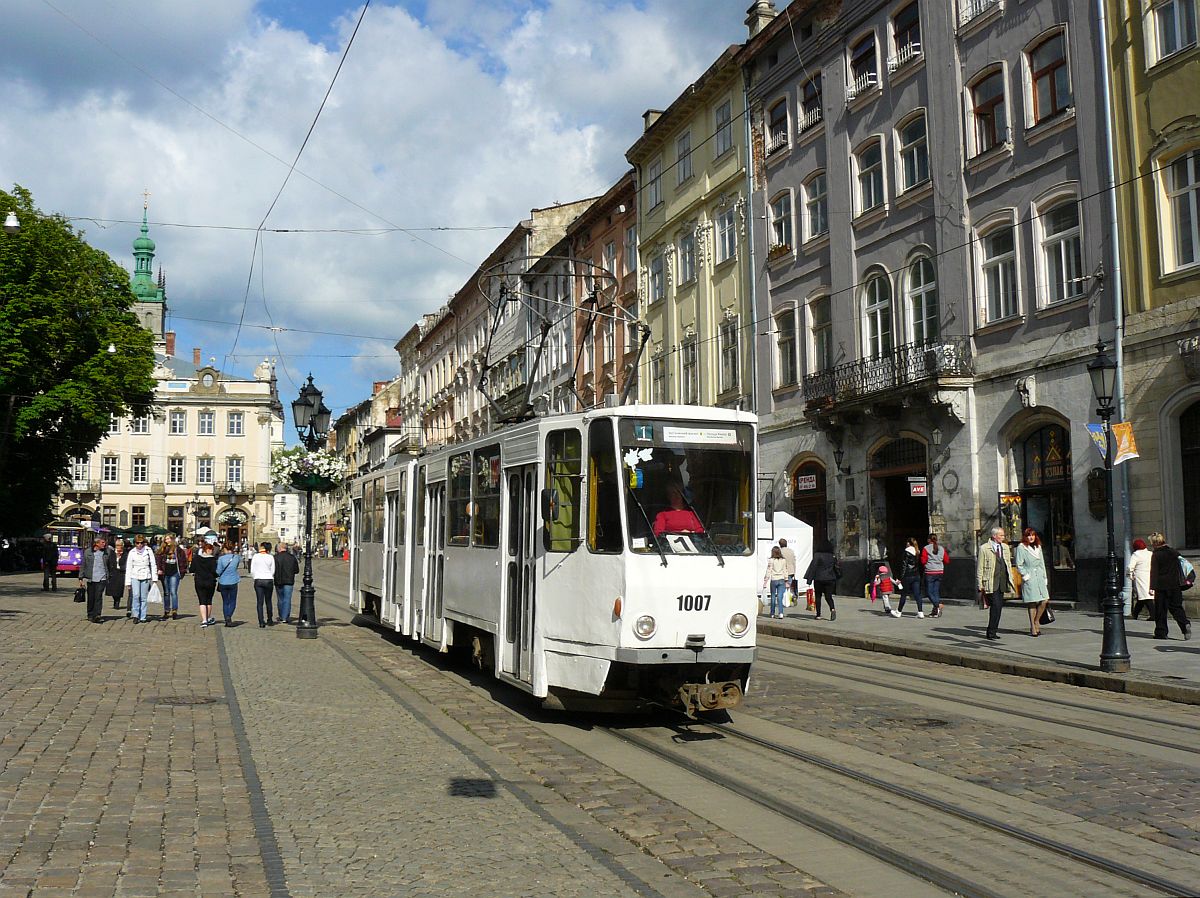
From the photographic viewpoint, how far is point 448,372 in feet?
242

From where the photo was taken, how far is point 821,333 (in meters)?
31.5

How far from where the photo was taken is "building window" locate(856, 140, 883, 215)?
95.7 feet

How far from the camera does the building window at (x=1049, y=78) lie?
77.0 feet

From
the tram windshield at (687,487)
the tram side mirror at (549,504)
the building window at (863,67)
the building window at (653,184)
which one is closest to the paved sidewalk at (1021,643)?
the tram windshield at (687,487)

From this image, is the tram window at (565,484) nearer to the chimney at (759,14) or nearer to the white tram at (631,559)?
the white tram at (631,559)

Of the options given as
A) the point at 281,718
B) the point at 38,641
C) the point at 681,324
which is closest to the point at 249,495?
the point at 681,324

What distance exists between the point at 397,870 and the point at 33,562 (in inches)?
2474

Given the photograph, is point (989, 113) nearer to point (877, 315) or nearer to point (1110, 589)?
point (877, 315)

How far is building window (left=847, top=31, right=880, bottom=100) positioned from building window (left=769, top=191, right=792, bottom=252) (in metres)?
3.86

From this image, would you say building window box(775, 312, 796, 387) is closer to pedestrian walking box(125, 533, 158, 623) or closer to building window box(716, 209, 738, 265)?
building window box(716, 209, 738, 265)

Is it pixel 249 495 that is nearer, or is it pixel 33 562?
pixel 33 562

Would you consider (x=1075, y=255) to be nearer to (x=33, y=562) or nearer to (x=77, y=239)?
(x=77, y=239)

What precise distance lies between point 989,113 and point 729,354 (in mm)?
12275

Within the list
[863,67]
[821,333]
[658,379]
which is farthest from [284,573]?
[658,379]
